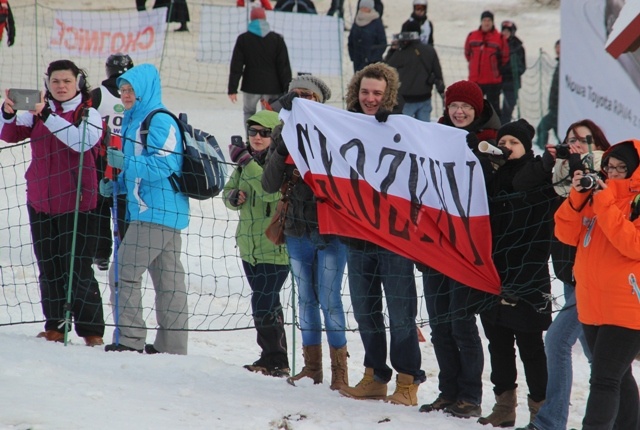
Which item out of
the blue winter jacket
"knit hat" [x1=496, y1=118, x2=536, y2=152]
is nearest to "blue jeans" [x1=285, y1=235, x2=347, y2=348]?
the blue winter jacket

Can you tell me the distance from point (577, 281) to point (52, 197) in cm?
345

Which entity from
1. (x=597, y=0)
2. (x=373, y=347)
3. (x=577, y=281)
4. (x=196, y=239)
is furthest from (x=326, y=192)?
(x=597, y=0)

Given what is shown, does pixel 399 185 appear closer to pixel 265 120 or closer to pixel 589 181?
pixel 265 120

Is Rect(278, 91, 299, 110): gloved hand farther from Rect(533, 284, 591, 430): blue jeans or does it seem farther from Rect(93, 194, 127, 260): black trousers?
Rect(533, 284, 591, 430): blue jeans

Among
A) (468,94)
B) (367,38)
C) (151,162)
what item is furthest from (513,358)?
(367,38)

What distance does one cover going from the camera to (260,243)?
22.2ft

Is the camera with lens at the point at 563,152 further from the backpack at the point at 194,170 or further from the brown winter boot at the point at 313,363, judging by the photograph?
the backpack at the point at 194,170

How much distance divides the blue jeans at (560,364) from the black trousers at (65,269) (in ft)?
9.78

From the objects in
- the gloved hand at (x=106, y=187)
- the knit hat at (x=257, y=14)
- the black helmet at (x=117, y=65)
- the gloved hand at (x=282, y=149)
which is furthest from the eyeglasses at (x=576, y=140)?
the knit hat at (x=257, y=14)

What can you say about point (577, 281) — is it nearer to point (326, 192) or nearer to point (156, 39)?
point (326, 192)

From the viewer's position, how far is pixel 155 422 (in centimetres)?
531

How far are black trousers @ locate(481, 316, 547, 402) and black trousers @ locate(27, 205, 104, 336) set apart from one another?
2633 millimetres

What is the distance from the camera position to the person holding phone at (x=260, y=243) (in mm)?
6750

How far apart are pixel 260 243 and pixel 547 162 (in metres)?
2.05
